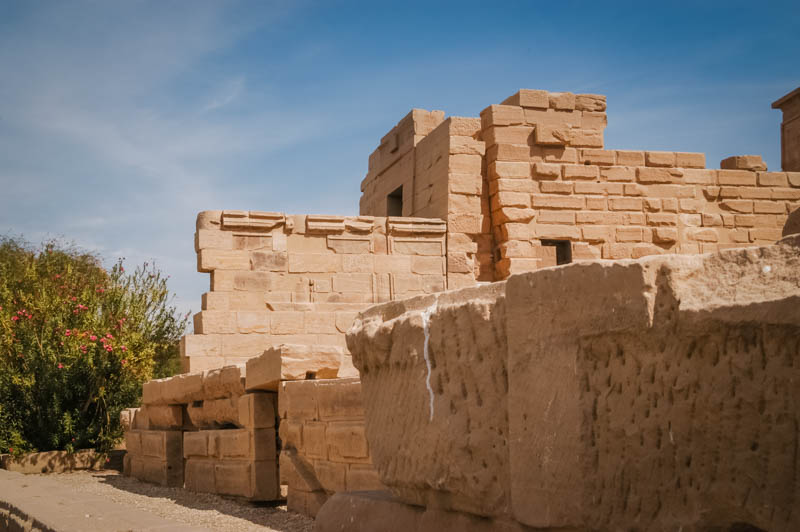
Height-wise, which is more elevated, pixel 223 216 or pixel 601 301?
pixel 223 216

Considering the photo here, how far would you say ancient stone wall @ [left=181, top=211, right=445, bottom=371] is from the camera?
8.88m

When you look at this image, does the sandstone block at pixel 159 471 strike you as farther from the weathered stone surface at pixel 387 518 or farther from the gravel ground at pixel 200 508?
the weathered stone surface at pixel 387 518

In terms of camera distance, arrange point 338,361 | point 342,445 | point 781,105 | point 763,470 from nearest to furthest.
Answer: point 763,470 → point 342,445 → point 338,361 → point 781,105

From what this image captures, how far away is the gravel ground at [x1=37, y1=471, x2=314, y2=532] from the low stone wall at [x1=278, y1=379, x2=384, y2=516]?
0.79 ft

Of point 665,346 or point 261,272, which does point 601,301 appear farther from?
point 261,272

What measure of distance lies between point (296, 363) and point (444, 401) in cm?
331

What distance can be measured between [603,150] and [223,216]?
193 inches

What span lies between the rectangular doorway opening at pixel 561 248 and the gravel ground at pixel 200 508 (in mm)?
5075

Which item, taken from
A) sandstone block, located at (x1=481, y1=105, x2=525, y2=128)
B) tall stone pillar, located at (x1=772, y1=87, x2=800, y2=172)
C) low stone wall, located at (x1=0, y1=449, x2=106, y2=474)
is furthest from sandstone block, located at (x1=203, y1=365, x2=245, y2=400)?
tall stone pillar, located at (x1=772, y1=87, x2=800, y2=172)

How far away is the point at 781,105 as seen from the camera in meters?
12.6

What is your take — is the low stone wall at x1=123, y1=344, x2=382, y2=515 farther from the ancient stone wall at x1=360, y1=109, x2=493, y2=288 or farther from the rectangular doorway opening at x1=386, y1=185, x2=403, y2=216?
the rectangular doorway opening at x1=386, y1=185, x2=403, y2=216

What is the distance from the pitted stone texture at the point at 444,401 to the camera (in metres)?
2.68

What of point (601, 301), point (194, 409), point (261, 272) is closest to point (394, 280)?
point (261, 272)

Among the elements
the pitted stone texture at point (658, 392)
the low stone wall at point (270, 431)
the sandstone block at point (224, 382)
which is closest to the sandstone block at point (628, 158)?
the low stone wall at point (270, 431)
